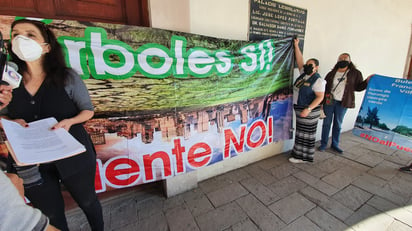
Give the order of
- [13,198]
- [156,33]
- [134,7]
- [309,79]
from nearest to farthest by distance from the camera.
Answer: [13,198]
[156,33]
[134,7]
[309,79]

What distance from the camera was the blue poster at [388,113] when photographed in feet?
8.02

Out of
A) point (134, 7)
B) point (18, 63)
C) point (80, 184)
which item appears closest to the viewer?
point (18, 63)

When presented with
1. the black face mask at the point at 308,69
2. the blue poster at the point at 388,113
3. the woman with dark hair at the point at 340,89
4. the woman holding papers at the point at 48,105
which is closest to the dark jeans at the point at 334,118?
the woman with dark hair at the point at 340,89

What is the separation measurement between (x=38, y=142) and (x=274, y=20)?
2841mm

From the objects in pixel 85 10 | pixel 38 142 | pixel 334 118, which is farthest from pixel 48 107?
pixel 334 118

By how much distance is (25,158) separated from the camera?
2.68 feet

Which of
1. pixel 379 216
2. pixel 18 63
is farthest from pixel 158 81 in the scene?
pixel 379 216

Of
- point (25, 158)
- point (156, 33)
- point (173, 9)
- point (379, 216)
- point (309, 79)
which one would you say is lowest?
point (379, 216)

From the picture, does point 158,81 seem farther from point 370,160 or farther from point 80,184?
point 370,160

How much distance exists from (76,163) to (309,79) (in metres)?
2.77

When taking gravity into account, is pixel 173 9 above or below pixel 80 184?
above

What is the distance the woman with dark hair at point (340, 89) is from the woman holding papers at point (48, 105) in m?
3.43

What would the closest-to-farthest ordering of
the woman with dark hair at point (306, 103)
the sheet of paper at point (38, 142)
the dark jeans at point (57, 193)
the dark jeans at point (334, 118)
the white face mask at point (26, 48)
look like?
the sheet of paper at point (38, 142), the white face mask at point (26, 48), the dark jeans at point (57, 193), the woman with dark hair at point (306, 103), the dark jeans at point (334, 118)

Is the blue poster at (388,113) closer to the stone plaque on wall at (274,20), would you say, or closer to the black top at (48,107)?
the stone plaque on wall at (274,20)
